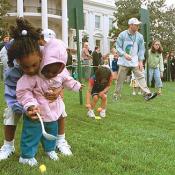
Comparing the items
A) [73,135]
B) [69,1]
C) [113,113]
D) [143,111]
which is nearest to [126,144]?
[73,135]

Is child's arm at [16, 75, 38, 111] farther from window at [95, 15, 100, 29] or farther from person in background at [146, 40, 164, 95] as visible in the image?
window at [95, 15, 100, 29]

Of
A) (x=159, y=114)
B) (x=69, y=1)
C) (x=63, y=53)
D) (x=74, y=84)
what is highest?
(x=69, y=1)

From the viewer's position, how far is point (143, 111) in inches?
392

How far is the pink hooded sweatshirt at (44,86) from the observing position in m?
4.58

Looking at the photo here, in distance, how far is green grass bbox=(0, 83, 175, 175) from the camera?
15.4 ft

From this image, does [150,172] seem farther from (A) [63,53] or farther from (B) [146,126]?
(B) [146,126]

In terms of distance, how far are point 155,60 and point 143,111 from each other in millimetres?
6046

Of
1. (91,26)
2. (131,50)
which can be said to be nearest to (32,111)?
(131,50)

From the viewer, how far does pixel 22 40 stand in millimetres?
4535

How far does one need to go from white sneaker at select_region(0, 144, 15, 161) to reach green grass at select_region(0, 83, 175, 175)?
66mm

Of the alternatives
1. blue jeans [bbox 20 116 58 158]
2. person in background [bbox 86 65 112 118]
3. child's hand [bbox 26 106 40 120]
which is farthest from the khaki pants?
child's hand [bbox 26 106 40 120]

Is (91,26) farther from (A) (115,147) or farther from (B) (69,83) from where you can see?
(B) (69,83)

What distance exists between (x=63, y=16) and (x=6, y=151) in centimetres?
5170

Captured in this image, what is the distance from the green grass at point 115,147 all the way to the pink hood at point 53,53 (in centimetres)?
100
